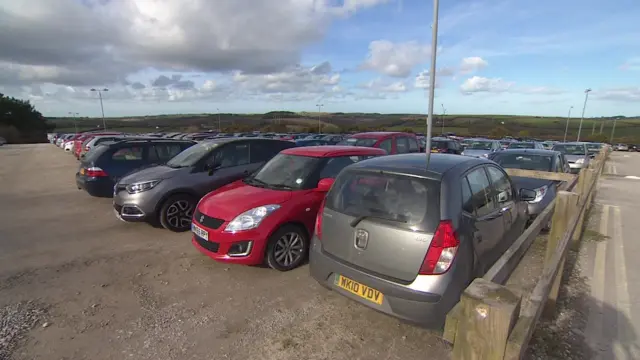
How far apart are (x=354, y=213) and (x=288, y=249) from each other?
1622 millimetres

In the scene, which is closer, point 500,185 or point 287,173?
point 500,185

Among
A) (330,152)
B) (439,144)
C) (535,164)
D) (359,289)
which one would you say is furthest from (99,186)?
(439,144)

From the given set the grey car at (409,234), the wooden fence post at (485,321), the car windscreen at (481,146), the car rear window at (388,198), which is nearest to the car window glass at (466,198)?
the grey car at (409,234)

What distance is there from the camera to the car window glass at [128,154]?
25.6 ft

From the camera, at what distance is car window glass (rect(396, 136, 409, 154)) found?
33.8 ft

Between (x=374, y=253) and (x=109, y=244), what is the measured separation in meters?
4.66

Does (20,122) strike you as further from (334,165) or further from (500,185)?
(500,185)

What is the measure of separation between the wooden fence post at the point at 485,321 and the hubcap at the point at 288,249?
2.91 meters

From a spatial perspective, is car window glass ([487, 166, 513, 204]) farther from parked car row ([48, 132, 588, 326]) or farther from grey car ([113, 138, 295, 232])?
grey car ([113, 138, 295, 232])

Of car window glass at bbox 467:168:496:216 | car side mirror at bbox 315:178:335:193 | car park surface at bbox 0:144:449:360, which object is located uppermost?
car window glass at bbox 467:168:496:216

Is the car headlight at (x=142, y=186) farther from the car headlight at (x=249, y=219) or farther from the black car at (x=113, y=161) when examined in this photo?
the car headlight at (x=249, y=219)

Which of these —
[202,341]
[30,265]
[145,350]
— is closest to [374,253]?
[202,341]

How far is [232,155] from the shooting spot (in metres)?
6.62

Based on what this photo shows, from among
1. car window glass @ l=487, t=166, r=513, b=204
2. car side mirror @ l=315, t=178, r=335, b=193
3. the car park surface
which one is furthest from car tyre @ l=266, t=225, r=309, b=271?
car window glass @ l=487, t=166, r=513, b=204
